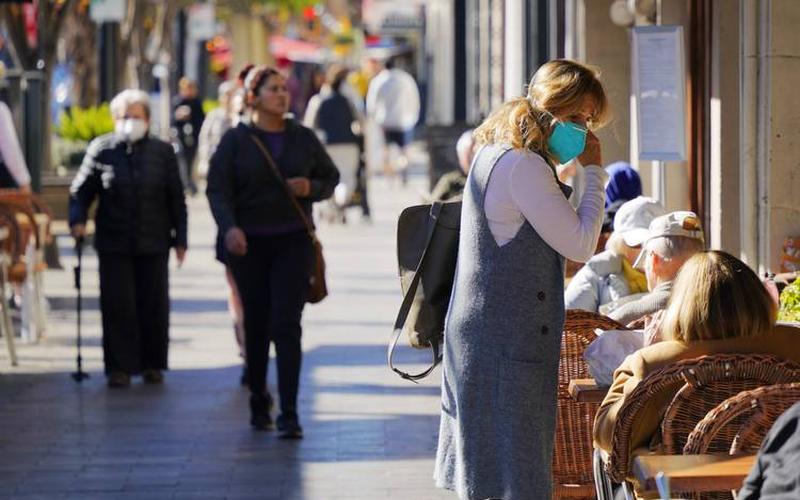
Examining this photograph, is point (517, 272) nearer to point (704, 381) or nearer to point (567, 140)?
point (567, 140)

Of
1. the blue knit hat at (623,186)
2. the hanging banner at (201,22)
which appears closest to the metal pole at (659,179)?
the blue knit hat at (623,186)

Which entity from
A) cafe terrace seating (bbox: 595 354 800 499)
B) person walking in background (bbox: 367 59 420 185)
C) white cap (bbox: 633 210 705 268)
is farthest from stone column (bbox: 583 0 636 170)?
person walking in background (bbox: 367 59 420 185)

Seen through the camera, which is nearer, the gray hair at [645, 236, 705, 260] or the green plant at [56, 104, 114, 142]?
the gray hair at [645, 236, 705, 260]

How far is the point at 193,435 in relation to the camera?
9.58 m

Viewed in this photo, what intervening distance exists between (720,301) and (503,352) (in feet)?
2.55

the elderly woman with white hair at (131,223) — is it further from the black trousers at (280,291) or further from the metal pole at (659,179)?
the metal pole at (659,179)

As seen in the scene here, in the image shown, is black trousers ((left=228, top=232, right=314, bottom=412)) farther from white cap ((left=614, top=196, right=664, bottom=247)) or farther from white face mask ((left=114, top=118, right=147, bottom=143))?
white cap ((left=614, top=196, right=664, bottom=247))

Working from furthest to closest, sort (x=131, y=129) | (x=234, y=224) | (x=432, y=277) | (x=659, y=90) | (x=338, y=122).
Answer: (x=338, y=122) → (x=131, y=129) → (x=234, y=224) → (x=659, y=90) → (x=432, y=277)

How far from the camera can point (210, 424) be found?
9.91 meters

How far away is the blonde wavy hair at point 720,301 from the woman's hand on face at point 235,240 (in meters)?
4.23

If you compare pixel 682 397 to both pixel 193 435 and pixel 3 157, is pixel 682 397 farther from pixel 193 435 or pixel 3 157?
pixel 3 157

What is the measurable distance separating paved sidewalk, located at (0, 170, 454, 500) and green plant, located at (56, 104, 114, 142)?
9.74 metres

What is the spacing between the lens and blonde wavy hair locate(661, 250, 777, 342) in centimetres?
512

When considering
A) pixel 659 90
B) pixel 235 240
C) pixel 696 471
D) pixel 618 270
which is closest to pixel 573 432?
pixel 618 270
